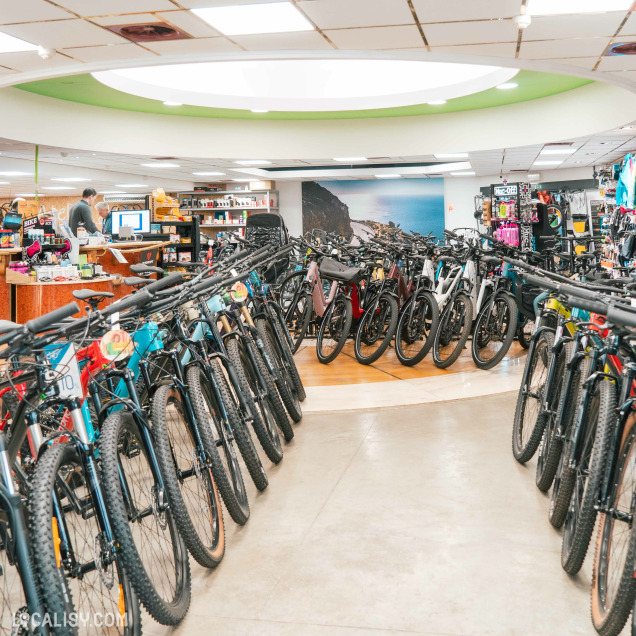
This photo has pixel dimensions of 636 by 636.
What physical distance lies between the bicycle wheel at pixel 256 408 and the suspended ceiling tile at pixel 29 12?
2870mm

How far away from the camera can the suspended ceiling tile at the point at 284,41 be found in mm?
5139

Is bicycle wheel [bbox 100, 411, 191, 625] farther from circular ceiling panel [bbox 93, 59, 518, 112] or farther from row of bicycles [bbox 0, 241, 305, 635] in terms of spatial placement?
circular ceiling panel [bbox 93, 59, 518, 112]

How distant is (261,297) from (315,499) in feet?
5.10

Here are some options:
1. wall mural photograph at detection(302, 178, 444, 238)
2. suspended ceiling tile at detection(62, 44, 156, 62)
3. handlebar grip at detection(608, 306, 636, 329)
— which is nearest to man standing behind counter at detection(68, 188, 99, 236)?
suspended ceiling tile at detection(62, 44, 156, 62)

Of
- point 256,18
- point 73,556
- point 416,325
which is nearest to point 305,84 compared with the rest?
point 416,325

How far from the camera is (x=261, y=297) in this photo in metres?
4.38

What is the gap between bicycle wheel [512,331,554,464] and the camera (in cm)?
344

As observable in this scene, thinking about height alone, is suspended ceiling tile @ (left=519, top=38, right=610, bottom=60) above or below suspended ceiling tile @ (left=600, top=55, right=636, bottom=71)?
below

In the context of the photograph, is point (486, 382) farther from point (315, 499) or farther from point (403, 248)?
point (315, 499)

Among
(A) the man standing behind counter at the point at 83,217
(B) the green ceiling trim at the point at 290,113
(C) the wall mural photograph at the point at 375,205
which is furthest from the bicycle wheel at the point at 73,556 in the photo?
(C) the wall mural photograph at the point at 375,205

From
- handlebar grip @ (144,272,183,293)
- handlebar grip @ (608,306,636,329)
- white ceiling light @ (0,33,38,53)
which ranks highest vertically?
white ceiling light @ (0,33,38,53)

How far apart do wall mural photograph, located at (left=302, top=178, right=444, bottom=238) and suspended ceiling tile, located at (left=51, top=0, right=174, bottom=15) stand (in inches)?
521

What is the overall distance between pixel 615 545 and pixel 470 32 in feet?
13.5

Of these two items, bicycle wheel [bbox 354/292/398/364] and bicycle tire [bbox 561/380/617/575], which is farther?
bicycle wheel [bbox 354/292/398/364]
